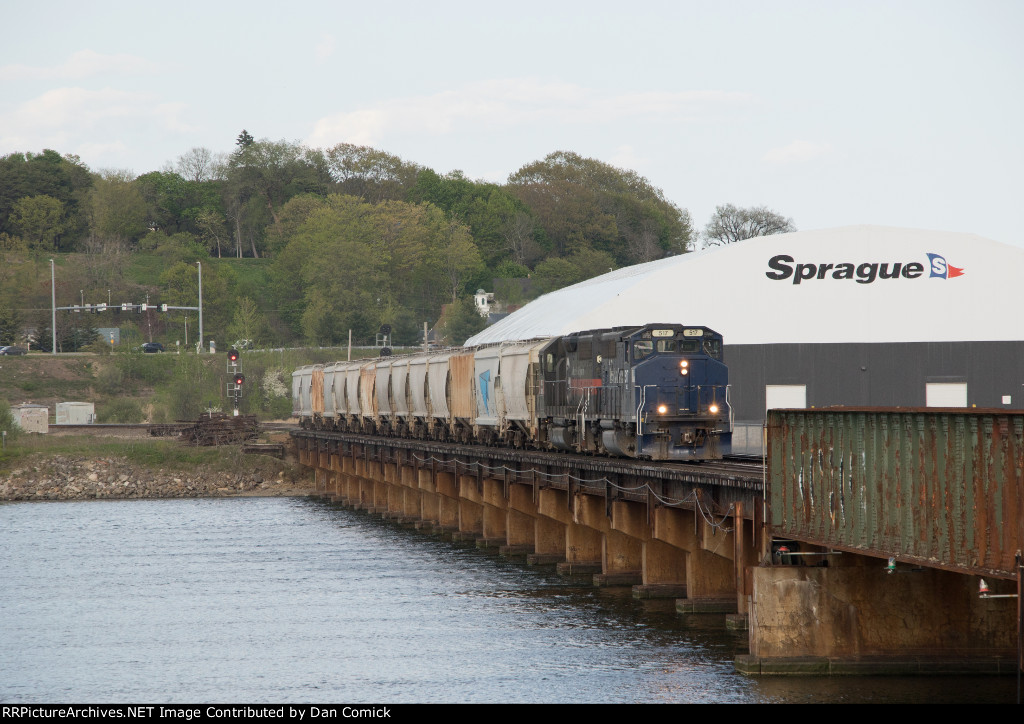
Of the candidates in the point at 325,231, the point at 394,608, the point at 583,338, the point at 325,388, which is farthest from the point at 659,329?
the point at 325,231

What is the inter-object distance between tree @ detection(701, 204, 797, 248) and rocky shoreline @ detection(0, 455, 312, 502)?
9542 cm

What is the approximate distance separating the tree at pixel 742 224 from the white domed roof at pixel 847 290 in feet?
345

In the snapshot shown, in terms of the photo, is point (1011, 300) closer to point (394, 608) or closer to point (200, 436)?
point (394, 608)

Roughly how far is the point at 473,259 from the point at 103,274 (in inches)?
1864

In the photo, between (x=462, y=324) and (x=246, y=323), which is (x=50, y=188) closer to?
(x=246, y=323)

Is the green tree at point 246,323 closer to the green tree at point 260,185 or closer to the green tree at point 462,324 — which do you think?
the green tree at point 462,324

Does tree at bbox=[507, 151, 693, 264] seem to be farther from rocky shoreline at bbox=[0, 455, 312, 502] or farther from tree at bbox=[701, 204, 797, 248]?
rocky shoreline at bbox=[0, 455, 312, 502]

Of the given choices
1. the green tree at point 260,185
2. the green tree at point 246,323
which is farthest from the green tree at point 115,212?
the green tree at point 246,323

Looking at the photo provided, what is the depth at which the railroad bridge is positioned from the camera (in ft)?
52.0

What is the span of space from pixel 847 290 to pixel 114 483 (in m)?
45.0

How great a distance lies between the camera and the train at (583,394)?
29.5 m

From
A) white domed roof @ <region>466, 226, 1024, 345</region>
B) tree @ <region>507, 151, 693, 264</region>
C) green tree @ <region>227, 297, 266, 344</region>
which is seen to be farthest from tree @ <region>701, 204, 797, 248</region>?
white domed roof @ <region>466, 226, 1024, 345</region>

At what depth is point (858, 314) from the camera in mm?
50688

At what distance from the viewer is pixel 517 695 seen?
21391 mm
